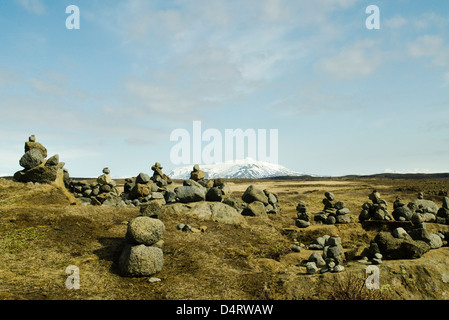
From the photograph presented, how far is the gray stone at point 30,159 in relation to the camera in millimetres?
22352

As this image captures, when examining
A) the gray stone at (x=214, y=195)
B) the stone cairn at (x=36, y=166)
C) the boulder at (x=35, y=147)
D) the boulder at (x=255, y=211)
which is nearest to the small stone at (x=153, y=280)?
the gray stone at (x=214, y=195)

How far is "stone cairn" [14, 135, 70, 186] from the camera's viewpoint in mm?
22391

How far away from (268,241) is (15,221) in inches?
494

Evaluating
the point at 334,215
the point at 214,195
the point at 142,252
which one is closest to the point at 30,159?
the point at 214,195

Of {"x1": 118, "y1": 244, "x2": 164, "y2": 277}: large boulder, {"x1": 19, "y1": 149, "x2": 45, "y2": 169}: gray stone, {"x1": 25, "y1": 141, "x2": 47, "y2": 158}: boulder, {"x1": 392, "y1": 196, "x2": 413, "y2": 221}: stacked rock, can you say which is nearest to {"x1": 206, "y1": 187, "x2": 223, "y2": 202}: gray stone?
{"x1": 118, "y1": 244, "x2": 164, "y2": 277}: large boulder

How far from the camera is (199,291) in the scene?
8703 millimetres

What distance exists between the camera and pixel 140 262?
9766 mm

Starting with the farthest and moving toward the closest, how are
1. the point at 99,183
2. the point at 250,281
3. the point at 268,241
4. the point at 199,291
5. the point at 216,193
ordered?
the point at 99,183, the point at 216,193, the point at 268,241, the point at 250,281, the point at 199,291

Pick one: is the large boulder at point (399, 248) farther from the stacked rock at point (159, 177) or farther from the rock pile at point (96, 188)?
the rock pile at point (96, 188)

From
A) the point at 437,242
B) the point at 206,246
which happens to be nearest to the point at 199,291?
the point at 206,246

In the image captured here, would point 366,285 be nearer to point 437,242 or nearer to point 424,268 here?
point 424,268

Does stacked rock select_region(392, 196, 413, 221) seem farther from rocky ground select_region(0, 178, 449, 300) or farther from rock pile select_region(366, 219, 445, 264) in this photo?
rock pile select_region(366, 219, 445, 264)

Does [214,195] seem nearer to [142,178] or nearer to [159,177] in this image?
[142,178]

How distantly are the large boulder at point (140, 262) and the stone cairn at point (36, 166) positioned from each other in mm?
16606
